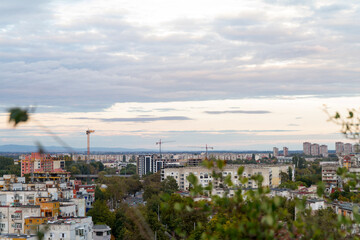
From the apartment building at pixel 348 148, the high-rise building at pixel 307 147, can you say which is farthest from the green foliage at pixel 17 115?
the high-rise building at pixel 307 147

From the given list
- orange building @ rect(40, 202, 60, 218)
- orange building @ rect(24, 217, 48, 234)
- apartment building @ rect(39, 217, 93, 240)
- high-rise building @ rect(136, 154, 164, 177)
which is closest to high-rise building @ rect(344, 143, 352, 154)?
high-rise building @ rect(136, 154, 164, 177)

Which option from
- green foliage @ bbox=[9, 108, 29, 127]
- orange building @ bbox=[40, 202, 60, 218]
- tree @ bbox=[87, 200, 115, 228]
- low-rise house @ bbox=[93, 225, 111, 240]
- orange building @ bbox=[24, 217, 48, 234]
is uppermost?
green foliage @ bbox=[9, 108, 29, 127]

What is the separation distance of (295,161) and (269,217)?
73.1 meters

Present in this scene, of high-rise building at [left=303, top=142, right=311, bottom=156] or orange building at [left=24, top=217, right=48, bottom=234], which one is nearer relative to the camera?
orange building at [left=24, top=217, right=48, bottom=234]

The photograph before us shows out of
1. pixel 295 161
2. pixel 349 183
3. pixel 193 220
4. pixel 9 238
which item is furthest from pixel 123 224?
pixel 295 161

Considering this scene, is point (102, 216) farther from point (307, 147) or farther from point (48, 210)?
point (307, 147)

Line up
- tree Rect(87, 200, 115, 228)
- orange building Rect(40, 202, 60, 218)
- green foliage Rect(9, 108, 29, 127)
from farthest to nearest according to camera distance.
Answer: tree Rect(87, 200, 115, 228) → orange building Rect(40, 202, 60, 218) → green foliage Rect(9, 108, 29, 127)

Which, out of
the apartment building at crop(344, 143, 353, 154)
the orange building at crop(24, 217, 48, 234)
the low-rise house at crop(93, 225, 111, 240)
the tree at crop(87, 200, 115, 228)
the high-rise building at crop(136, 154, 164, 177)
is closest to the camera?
the orange building at crop(24, 217, 48, 234)

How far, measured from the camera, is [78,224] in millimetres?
18328

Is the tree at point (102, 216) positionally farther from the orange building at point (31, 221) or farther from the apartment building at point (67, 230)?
the apartment building at point (67, 230)

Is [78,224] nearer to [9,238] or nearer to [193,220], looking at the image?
[9,238]

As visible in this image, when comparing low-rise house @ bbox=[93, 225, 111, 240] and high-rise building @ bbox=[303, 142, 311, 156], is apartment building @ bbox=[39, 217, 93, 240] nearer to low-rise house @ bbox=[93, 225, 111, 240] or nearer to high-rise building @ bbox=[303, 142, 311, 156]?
low-rise house @ bbox=[93, 225, 111, 240]

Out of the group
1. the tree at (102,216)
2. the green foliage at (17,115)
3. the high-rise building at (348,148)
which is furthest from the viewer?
the high-rise building at (348,148)

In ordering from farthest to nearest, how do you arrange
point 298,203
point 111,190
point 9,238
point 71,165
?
1. point 71,165
2. point 111,190
3. point 9,238
4. point 298,203
